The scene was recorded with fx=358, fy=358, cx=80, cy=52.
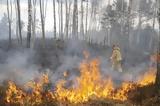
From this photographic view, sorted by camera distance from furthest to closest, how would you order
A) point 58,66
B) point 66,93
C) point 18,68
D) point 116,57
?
point 58,66, point 116,57, point 18,68, point 66,93

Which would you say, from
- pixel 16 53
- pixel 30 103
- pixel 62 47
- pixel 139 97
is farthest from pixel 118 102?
pixel 62 47

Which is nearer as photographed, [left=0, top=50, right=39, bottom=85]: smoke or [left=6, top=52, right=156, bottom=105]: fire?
[left=6, top=52, right=156, bottom=105]: fire

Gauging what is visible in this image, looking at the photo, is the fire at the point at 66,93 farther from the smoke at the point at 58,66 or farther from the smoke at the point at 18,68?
the smoke at the point at 58,66

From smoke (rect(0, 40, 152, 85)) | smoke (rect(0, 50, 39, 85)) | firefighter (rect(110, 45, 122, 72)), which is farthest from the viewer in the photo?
firefighter (rect(110, 45, 122, 72))

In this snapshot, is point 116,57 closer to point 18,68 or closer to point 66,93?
point 18,68

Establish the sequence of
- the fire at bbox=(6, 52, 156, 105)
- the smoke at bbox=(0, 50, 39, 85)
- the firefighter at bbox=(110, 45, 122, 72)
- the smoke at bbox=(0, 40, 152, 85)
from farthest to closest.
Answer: the firefighter at bbox=(110, 45, 122, 72), the smoke at bbox=(0, 40, 152, 85), the smoke at bbox=(0, 50, 39, 85), the fire at bbox=(6, 52, 156, 105)

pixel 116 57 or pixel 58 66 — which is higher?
pixel 116 57

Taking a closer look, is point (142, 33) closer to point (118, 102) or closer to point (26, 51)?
point (26, 51)

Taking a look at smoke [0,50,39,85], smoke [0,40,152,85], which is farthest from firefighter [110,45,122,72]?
smoke [0,50,39,85]

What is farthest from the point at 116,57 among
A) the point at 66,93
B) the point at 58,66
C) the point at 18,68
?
the point at 66,93

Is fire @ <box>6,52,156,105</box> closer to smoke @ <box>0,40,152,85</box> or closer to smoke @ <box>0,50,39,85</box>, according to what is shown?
smoke @ <box>0,50,39,85</box>

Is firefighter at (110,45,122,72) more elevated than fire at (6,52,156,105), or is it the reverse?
firefighter at (110,45,122,72)

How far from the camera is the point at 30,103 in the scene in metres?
14.0

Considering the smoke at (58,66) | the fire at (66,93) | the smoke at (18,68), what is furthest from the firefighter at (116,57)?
the smoke at (18,68)
